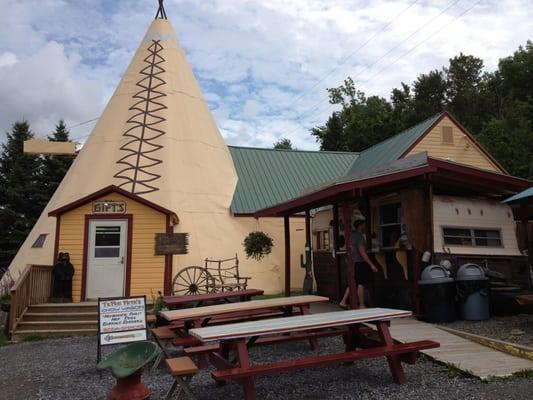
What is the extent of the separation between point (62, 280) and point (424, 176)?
8158 millimetres

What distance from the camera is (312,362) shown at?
4.33 metres

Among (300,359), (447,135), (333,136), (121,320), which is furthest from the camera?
(333,136)

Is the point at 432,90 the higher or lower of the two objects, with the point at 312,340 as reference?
higher

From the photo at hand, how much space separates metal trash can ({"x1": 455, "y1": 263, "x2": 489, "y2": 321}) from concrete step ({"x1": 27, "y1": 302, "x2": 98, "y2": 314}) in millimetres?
7256

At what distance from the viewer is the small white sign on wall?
20.5ft

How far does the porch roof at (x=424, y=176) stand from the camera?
7492mm

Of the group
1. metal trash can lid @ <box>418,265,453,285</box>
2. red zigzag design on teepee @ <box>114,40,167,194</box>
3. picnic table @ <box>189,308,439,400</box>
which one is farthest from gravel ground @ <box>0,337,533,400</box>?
red zigzag design on teepee @ <box>114,40,167,194</box>

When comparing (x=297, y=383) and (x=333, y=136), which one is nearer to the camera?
(x=297, y=383)

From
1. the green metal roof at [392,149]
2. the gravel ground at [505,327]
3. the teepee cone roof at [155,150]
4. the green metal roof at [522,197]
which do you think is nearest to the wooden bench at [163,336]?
the gravel ground at [505,327]

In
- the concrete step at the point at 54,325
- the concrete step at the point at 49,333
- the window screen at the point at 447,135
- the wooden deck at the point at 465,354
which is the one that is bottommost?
the concrete step at the point at 49,333

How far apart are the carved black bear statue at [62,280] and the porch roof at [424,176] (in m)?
5.55

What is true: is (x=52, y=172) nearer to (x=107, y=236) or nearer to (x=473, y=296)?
(x=107, y=236)

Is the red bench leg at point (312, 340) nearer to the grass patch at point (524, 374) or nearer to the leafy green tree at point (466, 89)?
the grass patch at point (524, 374)

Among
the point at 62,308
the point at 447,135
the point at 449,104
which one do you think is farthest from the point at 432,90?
the point at 62,308
